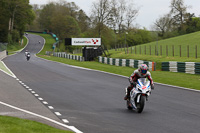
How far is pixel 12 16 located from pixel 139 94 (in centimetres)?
10756

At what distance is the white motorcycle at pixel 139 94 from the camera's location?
11.0 m

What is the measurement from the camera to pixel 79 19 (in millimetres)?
164750

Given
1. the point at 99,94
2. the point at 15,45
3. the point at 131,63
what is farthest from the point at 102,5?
the point at 99,94

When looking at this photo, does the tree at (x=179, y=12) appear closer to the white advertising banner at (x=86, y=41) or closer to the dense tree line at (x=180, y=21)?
the dense tree line at (x=180, y=21)

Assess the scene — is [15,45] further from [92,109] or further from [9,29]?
[92,109]

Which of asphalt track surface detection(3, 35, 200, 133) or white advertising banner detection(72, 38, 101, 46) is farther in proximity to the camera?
white advertising banner detection(72, 38, 101, 46)

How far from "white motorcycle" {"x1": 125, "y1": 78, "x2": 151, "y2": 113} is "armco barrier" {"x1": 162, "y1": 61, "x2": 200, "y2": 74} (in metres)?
17.1

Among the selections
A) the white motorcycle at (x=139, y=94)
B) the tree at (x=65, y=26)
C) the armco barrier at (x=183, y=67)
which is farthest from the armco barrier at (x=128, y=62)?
the tree at (x=65, y=26)

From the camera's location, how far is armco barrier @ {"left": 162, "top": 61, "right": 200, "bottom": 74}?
27.7 meters

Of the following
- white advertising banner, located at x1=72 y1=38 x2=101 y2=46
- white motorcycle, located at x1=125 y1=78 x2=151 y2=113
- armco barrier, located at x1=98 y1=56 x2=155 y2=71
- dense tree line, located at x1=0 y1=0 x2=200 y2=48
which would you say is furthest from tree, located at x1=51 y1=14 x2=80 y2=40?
white motorcycle, located at x1=125 y1=78 x2=151 y2=113

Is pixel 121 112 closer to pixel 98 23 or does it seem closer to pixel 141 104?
pixel 141 104

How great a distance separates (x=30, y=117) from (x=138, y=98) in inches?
132

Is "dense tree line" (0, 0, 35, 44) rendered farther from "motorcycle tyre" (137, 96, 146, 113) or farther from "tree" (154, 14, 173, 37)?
"motorcycle tyre" (137, 96, 146, 113)

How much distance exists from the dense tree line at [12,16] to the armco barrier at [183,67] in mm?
80027
